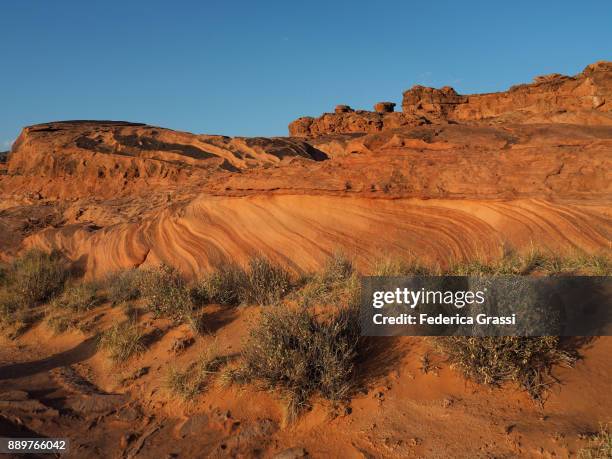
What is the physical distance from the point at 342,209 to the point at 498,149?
2.63 meters

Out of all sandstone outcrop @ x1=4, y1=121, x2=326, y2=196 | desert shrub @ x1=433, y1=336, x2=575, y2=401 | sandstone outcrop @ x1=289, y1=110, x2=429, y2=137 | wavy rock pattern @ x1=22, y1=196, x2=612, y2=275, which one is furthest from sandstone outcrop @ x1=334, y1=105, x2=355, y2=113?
desert shrub @ x1=433, y1=336, x2=575, y2=401

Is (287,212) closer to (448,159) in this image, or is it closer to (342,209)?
(342,209)

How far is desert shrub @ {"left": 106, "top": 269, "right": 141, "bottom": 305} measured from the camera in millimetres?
7691

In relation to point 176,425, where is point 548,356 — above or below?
above

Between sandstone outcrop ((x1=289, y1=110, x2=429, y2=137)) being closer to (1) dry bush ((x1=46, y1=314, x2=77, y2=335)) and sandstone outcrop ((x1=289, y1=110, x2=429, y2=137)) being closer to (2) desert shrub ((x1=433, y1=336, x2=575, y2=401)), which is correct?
(1) dry bush ((x1=46, y1=314, x2=77, y2=335))

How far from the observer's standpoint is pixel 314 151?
16.9m

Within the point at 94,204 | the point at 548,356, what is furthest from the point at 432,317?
the point at 94,204

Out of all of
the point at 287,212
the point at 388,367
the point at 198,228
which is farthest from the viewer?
the point at 198,228

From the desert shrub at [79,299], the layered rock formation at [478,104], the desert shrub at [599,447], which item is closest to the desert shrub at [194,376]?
the desert shrub at [599,447]

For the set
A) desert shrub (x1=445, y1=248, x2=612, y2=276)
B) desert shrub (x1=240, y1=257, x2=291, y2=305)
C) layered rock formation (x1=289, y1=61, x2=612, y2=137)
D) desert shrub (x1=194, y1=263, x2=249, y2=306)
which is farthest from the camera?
layered rock formation (x1=289, y1=61, x2=612, y2=137)

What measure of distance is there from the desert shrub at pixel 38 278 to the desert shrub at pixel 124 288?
5.38 feet

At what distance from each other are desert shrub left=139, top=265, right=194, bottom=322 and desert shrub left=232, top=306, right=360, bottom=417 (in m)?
1.81

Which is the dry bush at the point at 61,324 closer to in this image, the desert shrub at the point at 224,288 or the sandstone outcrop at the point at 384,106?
the desert shrub at the point at 224,288

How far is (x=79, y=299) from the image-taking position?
7879 millimetres
